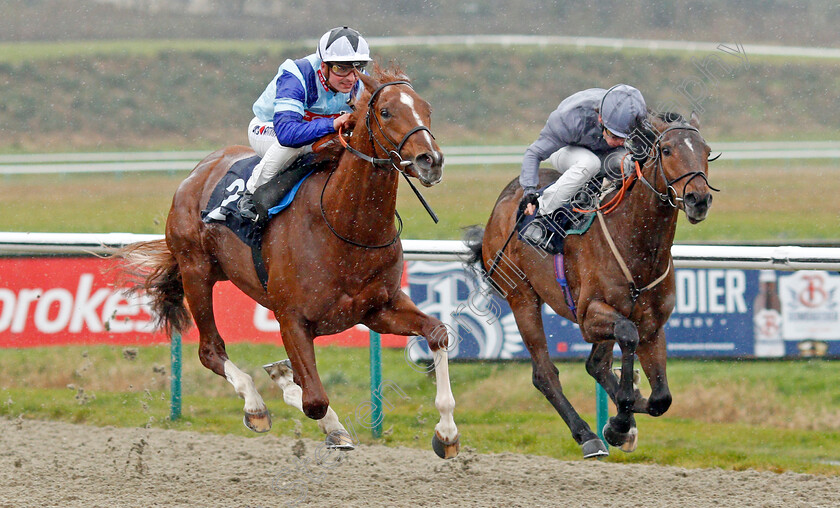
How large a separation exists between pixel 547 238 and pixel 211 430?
2765mm

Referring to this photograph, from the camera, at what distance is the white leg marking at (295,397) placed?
15.4 ft

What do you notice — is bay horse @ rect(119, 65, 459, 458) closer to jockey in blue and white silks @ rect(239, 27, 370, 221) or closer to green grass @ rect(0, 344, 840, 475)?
jockey in blue and white silks @ rect(239, 27, 370, 221)

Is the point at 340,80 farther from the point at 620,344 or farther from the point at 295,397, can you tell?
the point at 620,344

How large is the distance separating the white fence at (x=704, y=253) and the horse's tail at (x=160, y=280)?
354mm

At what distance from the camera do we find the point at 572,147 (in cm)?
540

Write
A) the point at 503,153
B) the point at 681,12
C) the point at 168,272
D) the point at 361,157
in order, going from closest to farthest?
the point at 361,157 < the point at 168,272 < the point at 503,153 < the point at 681,12

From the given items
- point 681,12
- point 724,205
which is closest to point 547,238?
point 724,205

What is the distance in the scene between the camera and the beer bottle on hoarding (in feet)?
20.8

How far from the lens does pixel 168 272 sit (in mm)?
5746

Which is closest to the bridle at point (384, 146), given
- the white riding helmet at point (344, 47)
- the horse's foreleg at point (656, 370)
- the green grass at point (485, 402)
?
the white riding helmet at point (344, 47)

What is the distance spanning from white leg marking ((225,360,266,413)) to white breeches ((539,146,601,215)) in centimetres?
173

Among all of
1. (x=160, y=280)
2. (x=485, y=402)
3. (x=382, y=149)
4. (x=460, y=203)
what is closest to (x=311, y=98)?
(x=382, y=149)

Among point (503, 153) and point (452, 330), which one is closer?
point (452, 330)

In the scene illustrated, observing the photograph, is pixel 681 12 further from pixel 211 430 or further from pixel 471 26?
pixel 211 430
